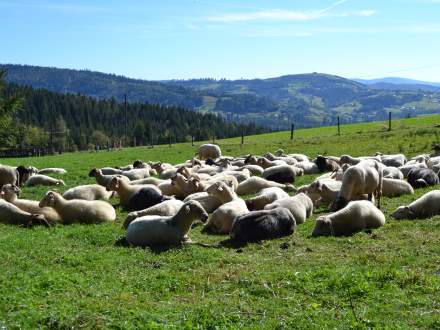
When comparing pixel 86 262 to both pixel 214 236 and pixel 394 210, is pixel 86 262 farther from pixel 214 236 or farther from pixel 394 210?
pixel 394 210

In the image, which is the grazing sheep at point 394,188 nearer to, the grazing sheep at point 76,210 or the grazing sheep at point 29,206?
the grazing sheep at point 76,210

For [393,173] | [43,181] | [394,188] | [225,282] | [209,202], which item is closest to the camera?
[225,282]

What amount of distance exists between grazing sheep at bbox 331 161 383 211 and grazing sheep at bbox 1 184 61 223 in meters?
8.76

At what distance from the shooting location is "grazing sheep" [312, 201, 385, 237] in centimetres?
1455

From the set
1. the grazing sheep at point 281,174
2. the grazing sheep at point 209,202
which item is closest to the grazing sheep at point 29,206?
the grazing sheep at point 209,202

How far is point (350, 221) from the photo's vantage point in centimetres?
1487

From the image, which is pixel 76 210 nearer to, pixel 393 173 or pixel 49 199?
pixel 49 199

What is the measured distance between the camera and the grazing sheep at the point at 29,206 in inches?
677

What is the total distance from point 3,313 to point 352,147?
3329 centimetres

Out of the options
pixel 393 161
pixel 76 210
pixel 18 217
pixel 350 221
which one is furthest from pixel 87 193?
pixel 393 161

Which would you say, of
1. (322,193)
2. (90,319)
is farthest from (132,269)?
(322,193)

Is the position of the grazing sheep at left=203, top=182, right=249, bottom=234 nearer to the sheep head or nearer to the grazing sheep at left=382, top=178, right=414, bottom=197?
the sheep head

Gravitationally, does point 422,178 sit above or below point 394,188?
above

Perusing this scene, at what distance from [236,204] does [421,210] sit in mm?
5471
